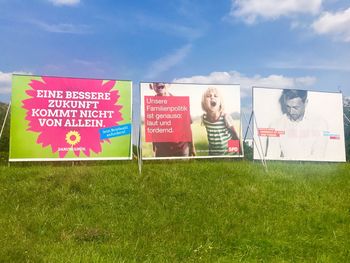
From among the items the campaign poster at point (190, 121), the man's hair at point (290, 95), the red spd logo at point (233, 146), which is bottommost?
the red spd logo at point (233, 146)

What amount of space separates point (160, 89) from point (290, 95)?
5.14 metres

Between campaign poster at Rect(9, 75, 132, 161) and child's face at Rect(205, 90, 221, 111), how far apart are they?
2712 mm

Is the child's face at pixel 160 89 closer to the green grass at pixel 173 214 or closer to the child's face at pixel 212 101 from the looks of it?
the child's face at pixel 212 101

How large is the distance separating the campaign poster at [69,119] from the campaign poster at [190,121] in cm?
78

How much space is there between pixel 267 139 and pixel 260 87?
1922mm

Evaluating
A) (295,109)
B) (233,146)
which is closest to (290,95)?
(295,109)

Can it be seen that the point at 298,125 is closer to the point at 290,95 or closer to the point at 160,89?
the point at 290,95

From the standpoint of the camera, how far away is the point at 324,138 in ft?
55.5

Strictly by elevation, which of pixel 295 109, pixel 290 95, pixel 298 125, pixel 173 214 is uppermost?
pixel 290 95

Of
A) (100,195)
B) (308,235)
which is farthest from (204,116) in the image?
(308,235)

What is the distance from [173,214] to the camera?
10281mm

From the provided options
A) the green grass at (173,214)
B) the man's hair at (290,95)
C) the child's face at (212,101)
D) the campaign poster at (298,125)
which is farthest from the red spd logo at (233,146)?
the man's hair at (290,95)

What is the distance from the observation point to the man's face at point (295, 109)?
16.5m

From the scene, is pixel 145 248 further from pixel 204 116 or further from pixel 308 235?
pixel 204 116
